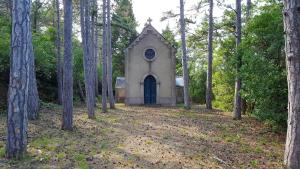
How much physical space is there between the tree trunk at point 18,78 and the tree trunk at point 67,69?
13.2ft

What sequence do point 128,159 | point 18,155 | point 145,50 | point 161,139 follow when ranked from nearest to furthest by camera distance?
point 18,155
point 128,159
point 161,139
point 145,50

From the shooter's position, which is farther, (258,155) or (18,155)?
(258,155)

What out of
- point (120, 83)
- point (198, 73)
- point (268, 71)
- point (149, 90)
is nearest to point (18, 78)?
point (268, 71)

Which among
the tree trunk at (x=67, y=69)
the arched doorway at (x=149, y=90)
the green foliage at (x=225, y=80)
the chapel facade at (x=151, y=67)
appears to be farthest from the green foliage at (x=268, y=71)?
the arched doorway at (x=149, y=90)

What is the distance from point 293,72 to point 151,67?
21.4m

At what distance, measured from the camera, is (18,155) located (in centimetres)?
776

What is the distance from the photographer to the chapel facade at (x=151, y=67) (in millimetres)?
29000

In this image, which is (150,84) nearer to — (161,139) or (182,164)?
(161,139)

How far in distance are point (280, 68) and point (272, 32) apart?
4.43 ft

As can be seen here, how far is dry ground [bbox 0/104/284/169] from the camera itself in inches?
316

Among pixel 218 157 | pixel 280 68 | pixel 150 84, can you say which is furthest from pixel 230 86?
pixel 218 157

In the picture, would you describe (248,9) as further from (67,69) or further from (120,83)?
(120,83)

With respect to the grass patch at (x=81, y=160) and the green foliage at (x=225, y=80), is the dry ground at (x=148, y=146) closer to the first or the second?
the grass patch at (x=81, y=160)

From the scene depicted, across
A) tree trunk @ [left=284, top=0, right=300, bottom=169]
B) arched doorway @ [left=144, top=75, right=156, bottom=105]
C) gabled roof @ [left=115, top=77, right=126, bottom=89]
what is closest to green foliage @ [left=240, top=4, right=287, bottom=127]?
tree trunk @ [left=284, top=0, right=300, bottom=169]
